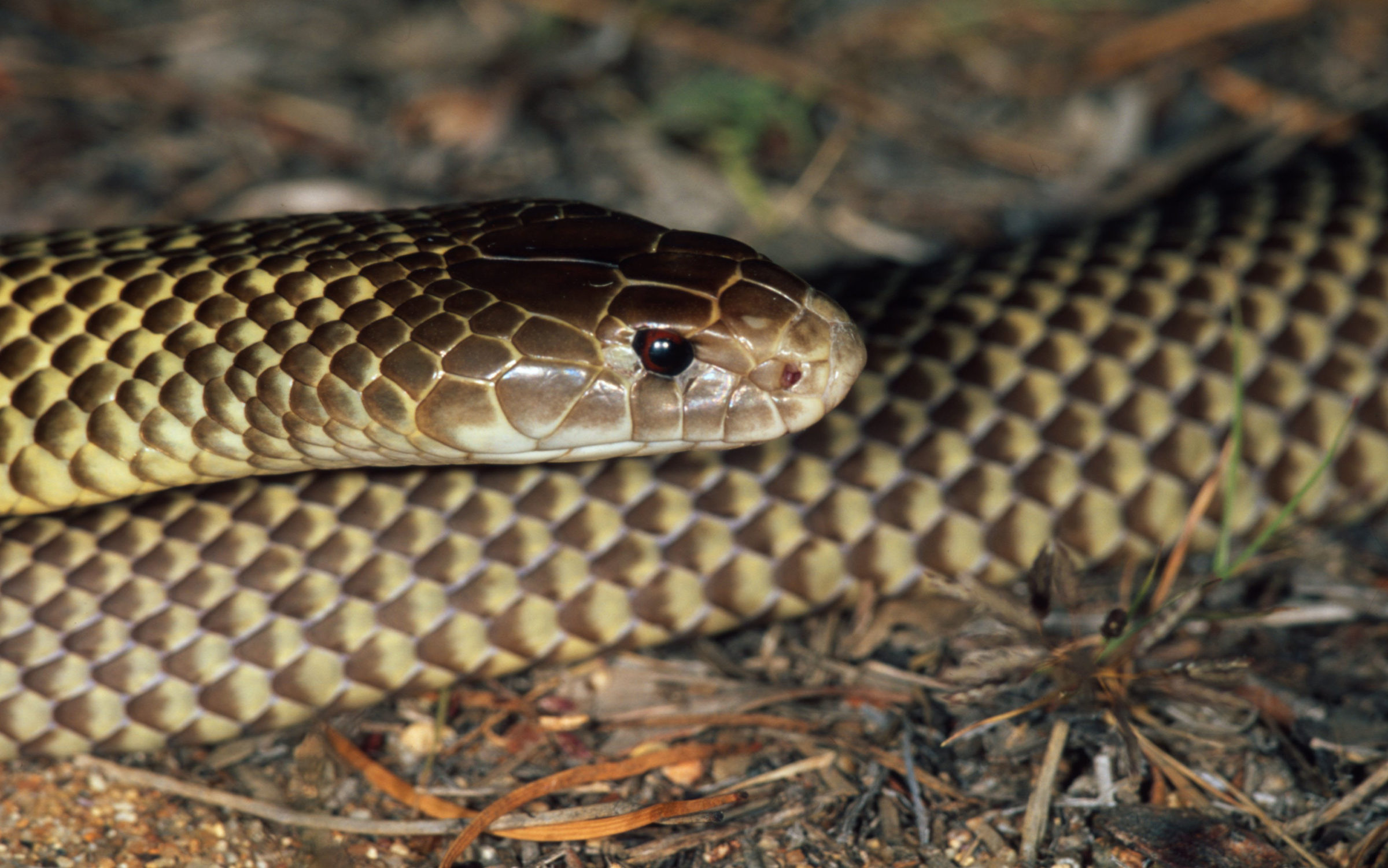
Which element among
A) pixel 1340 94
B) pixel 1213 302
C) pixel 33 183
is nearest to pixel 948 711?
pixel 1213 302

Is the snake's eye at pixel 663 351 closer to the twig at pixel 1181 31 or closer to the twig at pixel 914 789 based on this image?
the twig at pixel 914 789

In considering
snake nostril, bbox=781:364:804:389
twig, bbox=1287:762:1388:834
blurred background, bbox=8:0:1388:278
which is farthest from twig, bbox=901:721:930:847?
blurred background, bbox=8:0:1388:278

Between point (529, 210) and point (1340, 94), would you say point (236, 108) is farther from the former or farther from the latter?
point (1340, 94)

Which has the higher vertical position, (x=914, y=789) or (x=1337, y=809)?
(x=1337, y=809)

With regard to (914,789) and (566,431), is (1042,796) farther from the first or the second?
(566,431)

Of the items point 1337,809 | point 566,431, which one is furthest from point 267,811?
Answer: point 1337,809

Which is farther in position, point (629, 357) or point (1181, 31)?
point (1181, 31)

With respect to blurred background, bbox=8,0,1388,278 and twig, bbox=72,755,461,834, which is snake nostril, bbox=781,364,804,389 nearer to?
twig, bbox=72,755,461,834

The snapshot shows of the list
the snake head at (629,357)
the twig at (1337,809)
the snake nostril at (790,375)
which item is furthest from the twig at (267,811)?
the twig at (1337,809)
